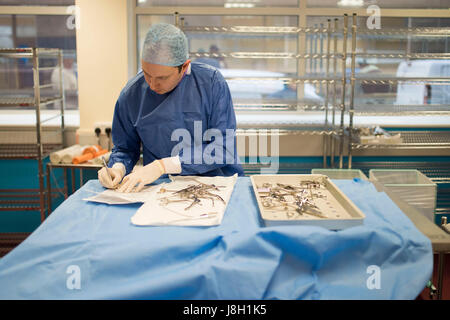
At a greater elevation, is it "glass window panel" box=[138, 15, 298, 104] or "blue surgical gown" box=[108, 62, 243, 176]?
A: "glass window panel" box=[138, 15, 298, 104]

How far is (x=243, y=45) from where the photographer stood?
12.8 ft

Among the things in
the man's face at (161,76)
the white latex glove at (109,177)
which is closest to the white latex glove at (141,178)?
the white latex glove at (109,177)

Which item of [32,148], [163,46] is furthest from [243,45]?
[163,46]

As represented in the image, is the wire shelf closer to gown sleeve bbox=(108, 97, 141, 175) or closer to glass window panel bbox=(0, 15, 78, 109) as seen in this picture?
glass window panel bbox=(0, 15, 78, 109)

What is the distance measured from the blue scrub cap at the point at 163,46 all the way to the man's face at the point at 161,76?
0.02 metres

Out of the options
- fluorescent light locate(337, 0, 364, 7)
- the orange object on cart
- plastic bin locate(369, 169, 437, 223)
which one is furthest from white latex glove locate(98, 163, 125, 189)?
fluorescent light locate(337, 0, 364, 7)

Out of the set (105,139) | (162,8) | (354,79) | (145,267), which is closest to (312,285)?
(145,267)

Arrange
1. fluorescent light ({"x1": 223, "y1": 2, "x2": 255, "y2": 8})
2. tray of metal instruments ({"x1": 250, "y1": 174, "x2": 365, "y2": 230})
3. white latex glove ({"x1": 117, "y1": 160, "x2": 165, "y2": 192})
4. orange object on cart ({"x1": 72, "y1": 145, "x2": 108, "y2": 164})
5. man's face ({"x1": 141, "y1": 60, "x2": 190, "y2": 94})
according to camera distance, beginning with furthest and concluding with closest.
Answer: fluorescent light ({"x1": 223, "y1": 2, "x2": 255, "y2": 8}) → orange object on cart ({"x1": 72, "y1": 145, "x2": 108, "y2": 164}) → man's face ({"x1": 141, "y1": 60, "x2": 190, "y2": 94}) → white latex glove ({"x1": 117, "y1": 160, "x2": 165, "y2": 192}) → tray of metal instruments ({"x1": 250, "y1": 174, "x2": 365, "y2": 230})

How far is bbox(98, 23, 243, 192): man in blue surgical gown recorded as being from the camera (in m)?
1.73

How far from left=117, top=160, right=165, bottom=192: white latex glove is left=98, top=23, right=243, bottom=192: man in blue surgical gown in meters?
0.06

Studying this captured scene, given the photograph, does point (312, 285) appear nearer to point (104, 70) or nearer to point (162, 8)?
point (104, 70)

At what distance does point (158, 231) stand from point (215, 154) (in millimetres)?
573
